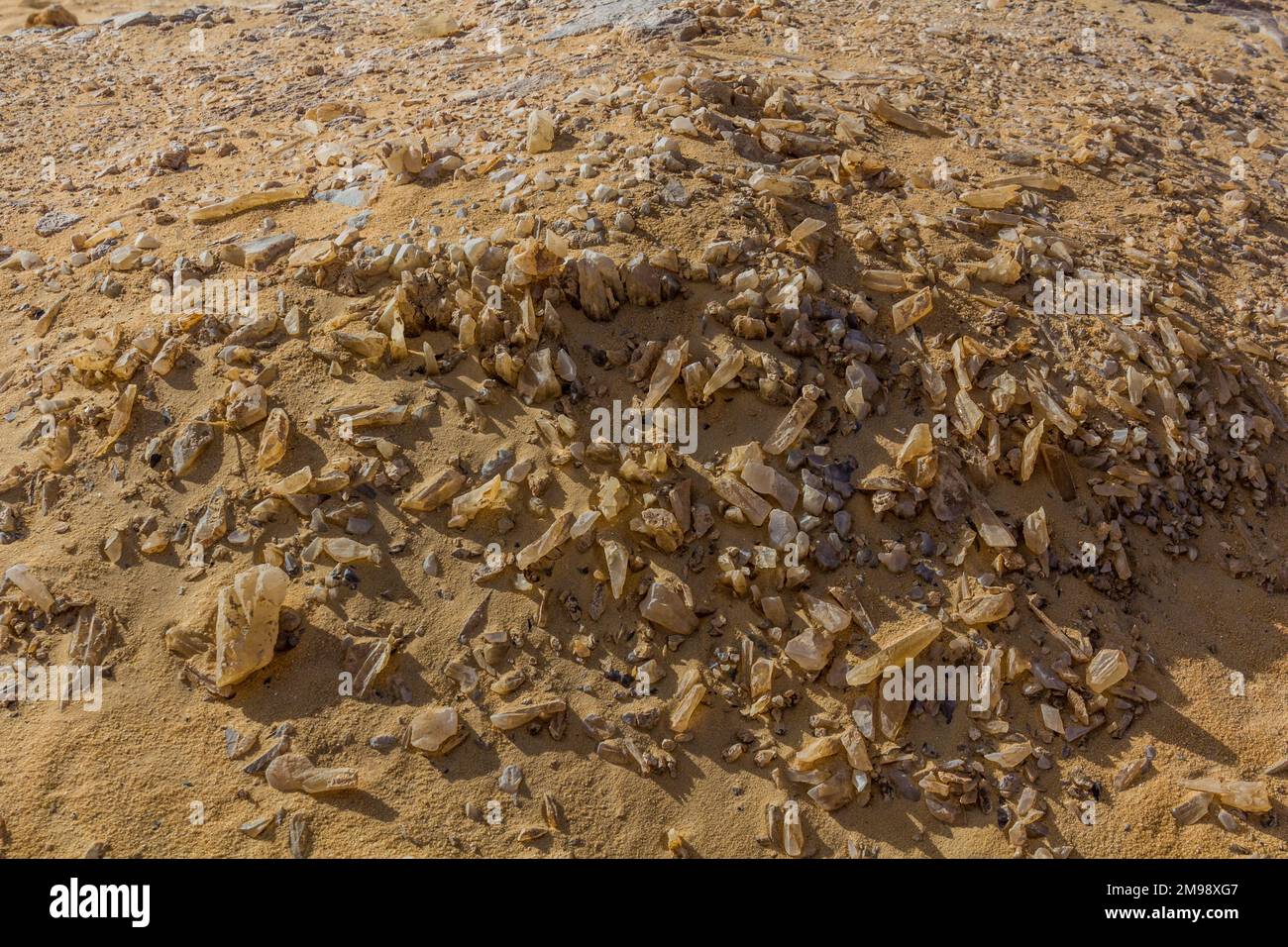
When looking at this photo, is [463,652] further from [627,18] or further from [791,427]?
[627,18]

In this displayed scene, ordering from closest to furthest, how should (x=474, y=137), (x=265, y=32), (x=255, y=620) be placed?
(x=255, y=620)
(x=474, y=137)
(x=265, y=32)

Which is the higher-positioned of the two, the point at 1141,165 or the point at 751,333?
the point at 1141,165

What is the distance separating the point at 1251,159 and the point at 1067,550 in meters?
4.24

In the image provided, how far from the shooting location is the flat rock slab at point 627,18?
620 centimetres

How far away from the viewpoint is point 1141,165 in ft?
18.2

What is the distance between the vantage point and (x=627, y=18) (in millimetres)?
6379

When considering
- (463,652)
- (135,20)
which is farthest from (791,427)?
(135,20)

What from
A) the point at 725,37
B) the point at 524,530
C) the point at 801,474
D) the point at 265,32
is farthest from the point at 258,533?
the point at 265,32

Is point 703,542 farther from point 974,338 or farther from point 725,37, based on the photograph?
point 725,37

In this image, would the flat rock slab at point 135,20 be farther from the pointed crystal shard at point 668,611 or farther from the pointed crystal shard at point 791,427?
the pointed crystal shard at point 668,611

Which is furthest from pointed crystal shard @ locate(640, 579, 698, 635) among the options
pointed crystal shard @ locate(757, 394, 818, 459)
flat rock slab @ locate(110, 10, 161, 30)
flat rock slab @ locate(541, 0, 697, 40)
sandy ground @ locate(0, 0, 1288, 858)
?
flat rock slab @ locate(110, 10, 161, 30)

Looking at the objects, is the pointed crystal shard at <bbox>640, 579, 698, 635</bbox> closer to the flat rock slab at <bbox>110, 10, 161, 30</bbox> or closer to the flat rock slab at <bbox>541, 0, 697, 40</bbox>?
the flat rock slab at <bbox>541, 0, 697, 40</bbox>

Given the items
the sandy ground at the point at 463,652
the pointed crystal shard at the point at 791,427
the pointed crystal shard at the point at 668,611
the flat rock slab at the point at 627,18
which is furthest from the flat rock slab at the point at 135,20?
the pointed crystal shard at the point at 668,611

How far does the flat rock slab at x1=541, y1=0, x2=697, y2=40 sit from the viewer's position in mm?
6195
